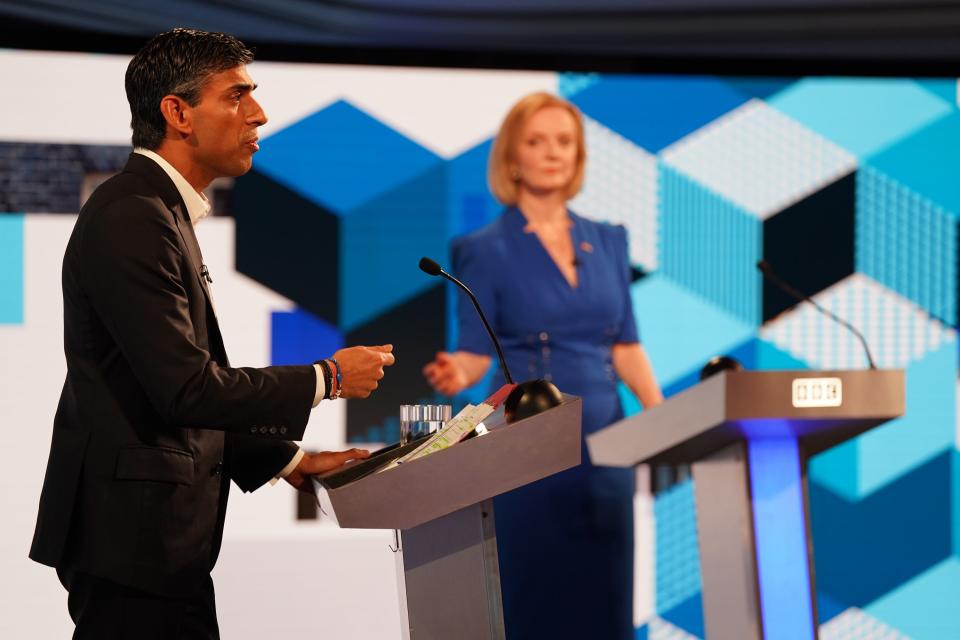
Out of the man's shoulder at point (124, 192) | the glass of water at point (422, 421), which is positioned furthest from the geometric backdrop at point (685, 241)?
the man's shoulder at point (124, 192)

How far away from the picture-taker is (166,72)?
2.02m

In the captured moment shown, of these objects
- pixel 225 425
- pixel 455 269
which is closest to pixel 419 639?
pixel 225 425

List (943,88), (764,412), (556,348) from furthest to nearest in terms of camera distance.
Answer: (943,88)
(556,348)
(764,412)

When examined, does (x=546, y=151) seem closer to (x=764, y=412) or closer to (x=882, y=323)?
(x=882, y=323)

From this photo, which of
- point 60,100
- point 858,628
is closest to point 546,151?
point 60,100

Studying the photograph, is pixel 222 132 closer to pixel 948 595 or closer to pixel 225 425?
pixel 225 425

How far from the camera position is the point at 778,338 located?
4430 millimetres

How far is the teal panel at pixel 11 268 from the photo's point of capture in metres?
4.11

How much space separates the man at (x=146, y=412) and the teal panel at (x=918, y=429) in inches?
119

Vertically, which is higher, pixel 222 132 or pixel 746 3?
pixel 746 3

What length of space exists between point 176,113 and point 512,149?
2.45 metres

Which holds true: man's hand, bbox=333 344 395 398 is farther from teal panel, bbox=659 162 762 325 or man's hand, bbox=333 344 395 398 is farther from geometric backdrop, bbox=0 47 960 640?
teal panel, bbox=659 162 762 325

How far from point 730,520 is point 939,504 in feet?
6.87

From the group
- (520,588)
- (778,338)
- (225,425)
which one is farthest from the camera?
(778,338)
